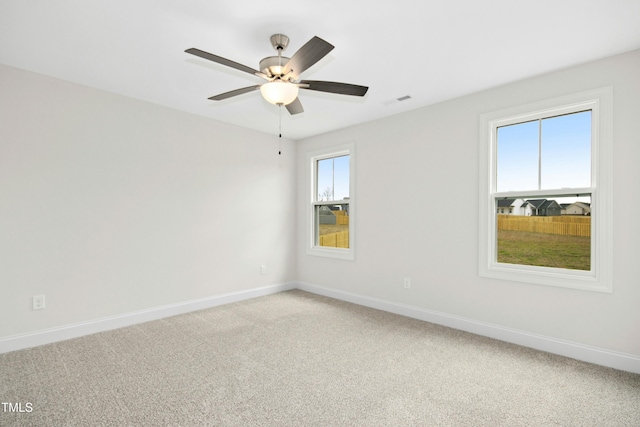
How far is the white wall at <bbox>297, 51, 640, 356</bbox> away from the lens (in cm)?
242

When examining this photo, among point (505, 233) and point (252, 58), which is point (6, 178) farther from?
point (505, 233)

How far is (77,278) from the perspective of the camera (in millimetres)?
3066

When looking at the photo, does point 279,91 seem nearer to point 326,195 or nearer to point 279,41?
point 279,41

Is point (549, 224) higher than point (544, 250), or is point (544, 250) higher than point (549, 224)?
point (549, 224)

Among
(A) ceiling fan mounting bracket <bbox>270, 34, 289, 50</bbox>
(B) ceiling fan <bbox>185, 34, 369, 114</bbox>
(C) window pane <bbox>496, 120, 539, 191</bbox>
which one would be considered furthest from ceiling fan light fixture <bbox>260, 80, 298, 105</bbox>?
(C) window pane <bbox>496, 120, 539, 191</bbox>

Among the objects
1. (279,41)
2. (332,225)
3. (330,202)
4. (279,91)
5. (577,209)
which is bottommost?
(332,225)

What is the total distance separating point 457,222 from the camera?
335cm

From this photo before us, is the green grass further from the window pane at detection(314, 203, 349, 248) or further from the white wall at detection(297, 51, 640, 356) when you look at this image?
the window pane at detection(314, 203, 349, 248)

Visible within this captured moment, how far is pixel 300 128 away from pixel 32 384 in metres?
3.79

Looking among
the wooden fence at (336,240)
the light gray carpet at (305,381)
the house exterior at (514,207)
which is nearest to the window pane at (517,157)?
the house exterior at (514,207)

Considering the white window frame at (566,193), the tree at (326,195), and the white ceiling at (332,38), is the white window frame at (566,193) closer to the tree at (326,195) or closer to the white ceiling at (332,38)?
the white ceiling at (332,38)

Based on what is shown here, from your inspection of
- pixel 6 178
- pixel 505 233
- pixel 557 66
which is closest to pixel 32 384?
pixel 6 178

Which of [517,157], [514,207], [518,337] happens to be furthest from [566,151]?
[518,337]

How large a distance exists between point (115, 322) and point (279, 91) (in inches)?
117
